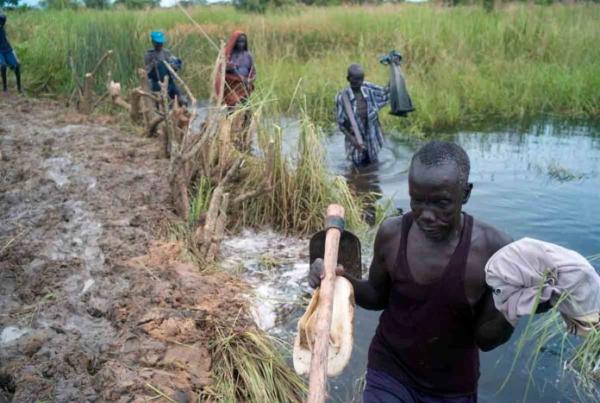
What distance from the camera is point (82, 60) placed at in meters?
9.47

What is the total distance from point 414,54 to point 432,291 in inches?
397

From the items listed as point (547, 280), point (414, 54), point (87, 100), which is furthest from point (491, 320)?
point (414, 54)

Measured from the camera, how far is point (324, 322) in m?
1.79

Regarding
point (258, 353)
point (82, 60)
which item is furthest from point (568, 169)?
point (82, 60)

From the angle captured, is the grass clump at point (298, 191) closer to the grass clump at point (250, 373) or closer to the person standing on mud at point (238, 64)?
the grass clump at point (250, 373)

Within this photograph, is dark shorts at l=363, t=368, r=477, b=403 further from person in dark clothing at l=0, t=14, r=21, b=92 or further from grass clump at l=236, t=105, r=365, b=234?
person in dark clothing at l=0, t=14, r=21, b=92

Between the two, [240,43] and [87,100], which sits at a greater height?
[240,43]

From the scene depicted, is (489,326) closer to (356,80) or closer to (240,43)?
(356,80)

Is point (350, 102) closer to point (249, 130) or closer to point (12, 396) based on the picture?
point (249, 130)

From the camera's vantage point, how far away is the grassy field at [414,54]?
9578 mm

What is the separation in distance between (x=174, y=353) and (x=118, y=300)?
65 centimetres

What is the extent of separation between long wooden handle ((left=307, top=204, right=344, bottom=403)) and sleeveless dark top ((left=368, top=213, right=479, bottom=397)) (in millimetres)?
215

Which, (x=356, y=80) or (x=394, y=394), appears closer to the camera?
(x=394, y=394)

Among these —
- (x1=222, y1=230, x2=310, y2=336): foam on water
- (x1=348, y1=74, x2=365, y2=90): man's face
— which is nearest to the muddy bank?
(x1=222, y1=230, x2=310, y2=336): foam on water
